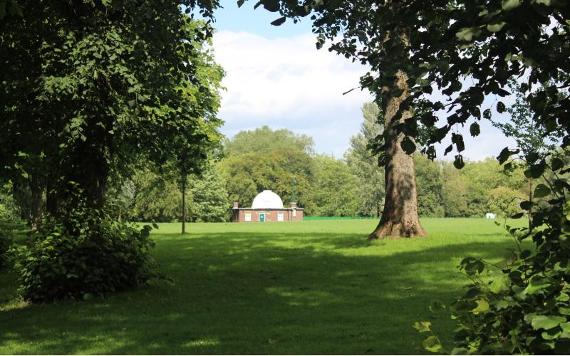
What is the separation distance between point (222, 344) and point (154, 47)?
6524 millimetres

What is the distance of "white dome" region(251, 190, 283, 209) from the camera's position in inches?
3952

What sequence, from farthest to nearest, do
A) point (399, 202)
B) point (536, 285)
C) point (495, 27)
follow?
point (399, 202), point (536, 285), point (495, 27)

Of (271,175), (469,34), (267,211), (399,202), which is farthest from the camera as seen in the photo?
(271,175)

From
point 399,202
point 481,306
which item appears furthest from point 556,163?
point 399,202

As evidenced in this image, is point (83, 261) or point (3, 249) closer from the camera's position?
point (83, 261)

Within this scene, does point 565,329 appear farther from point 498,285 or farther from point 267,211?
point 267,211

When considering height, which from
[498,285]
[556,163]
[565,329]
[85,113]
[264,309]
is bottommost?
[264,309]

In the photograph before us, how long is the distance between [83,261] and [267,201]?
89198 mm

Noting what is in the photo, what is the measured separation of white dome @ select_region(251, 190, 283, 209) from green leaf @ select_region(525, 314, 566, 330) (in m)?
97.0

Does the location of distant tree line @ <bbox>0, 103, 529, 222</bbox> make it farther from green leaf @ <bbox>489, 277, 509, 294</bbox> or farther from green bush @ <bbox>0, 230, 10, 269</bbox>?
green leaf @ <bbox>489, 277, 509, 294</bbox>

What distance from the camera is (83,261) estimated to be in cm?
1152

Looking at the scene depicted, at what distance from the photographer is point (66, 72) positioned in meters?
11.3

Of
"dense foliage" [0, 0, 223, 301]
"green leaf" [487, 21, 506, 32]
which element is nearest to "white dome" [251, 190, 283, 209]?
"dense foliage" [0, 0, 223, 301]

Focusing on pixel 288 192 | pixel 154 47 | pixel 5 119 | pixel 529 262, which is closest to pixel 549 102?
pixel 529 262
